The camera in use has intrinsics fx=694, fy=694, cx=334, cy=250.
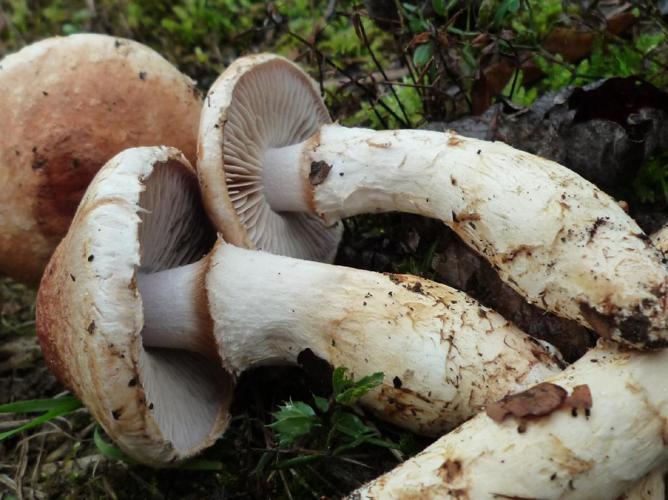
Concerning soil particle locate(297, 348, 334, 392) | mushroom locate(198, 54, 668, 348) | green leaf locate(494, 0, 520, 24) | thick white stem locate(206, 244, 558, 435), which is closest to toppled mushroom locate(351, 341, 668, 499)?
mushroom locate(198, 54, 668, 348)

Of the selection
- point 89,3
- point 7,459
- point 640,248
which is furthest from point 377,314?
point 89,3

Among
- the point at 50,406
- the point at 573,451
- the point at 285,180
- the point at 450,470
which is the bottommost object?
the point at 50,406

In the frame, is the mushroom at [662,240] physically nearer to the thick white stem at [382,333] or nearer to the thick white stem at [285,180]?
the thick white stem at [382,333]

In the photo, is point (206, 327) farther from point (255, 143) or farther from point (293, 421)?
point (255, 143)

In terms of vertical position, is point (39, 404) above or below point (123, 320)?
below

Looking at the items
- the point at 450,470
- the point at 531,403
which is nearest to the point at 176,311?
the point at 450,470

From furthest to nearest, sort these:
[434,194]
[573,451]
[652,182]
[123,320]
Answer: [652,182]
[434,194]
[123,320]
[573,451]

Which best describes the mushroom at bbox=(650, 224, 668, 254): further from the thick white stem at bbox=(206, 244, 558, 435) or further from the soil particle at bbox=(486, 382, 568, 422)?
the soil particle at bbox=(486, 382, 568, 422)

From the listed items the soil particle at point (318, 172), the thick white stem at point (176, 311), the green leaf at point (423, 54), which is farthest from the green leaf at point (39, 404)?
the green leaf at point (423, 54)
